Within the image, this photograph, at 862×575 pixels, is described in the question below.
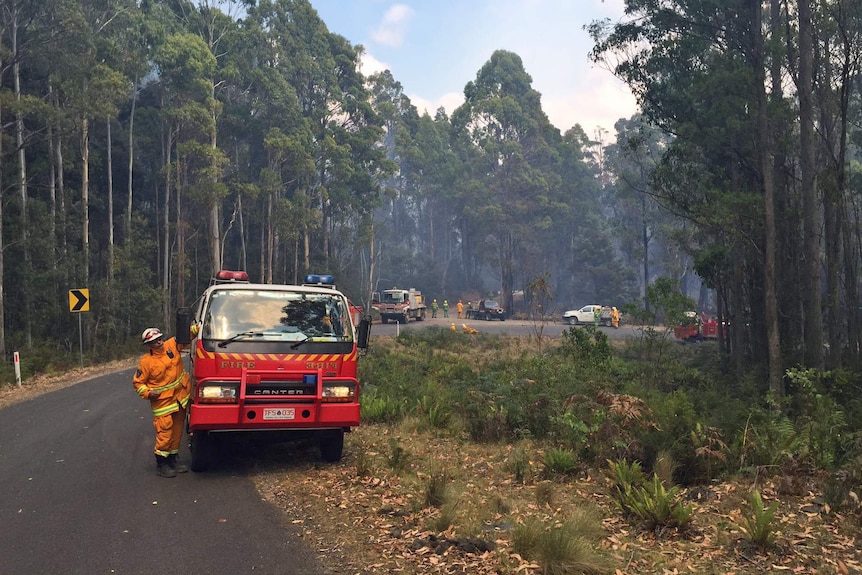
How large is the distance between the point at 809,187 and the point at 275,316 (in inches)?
533

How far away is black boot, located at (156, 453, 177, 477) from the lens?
738 centimetres

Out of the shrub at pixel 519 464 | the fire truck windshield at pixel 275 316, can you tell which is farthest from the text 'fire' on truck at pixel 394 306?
the fire truck windshield at pixel 275 316

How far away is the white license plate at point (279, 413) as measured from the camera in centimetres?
707

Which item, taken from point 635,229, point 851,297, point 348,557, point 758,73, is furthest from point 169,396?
point 635,229

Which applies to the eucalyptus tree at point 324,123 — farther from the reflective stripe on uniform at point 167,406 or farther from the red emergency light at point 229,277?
the reflective stripe on uniform at point 167,406

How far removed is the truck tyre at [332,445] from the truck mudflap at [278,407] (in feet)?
1.76

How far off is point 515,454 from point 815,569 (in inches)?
162

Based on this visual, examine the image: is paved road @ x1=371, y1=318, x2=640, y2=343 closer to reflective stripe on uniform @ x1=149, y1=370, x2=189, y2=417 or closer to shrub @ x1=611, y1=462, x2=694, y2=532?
reflective stripe on uniform @ x1=149, y1=370, x2=189, y2=417

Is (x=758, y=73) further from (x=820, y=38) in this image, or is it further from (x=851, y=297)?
(x=851, y=297)

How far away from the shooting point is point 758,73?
1518 cm

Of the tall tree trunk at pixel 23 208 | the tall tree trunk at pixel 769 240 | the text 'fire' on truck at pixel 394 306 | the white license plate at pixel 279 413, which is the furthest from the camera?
the text 'fire' on truck at pixel 394 306

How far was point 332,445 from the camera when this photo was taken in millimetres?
8000

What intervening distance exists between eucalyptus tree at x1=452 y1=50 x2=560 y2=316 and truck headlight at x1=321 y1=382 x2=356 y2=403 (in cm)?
5330

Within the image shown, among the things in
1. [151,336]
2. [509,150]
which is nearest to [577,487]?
[151,336]
